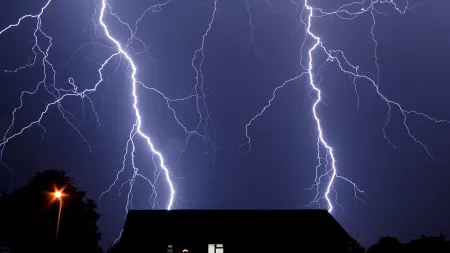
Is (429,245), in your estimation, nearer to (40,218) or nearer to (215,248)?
(215,248)

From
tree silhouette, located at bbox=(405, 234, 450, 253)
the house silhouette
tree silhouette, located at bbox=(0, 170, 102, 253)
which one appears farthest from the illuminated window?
tree silhouette, located at bbox=(405, 234, 450, 253)

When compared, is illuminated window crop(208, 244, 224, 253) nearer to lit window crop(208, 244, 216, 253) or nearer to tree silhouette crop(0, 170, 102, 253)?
lit window crop(208, 244, 216, 253)

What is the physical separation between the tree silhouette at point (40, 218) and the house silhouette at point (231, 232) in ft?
24.8

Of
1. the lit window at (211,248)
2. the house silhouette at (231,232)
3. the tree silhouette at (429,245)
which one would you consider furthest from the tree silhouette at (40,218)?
the tree silhouette at (429,245)

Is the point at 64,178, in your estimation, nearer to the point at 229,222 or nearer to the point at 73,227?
the point at 73,227

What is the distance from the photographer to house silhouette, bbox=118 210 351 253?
1411 centimetres

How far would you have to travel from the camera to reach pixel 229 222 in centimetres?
1495

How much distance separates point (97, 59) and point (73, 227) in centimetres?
1192

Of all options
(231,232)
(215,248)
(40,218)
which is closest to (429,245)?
(231,232)

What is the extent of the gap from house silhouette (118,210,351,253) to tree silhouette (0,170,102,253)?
24.8ft

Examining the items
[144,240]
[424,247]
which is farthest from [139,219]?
[424,247]

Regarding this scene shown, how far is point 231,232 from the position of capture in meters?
14.5

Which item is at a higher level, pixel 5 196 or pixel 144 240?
pixel 5 196

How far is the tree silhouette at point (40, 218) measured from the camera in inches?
781
